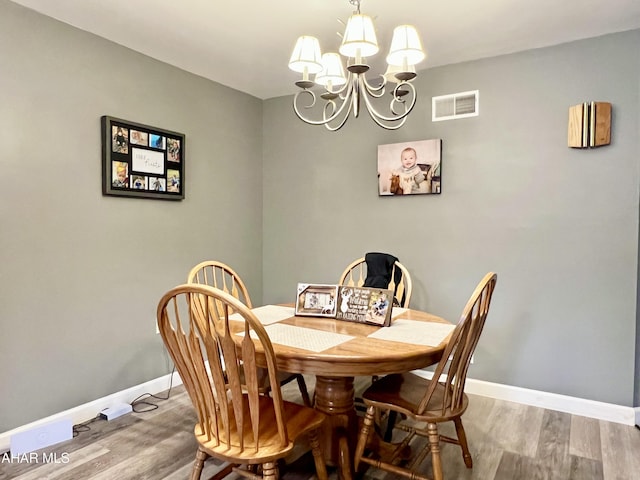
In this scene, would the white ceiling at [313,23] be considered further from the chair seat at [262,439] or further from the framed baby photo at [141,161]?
the chair seat at [262,439]

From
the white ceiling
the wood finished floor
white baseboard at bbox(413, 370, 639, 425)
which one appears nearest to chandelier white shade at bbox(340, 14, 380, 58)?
the white ceiling

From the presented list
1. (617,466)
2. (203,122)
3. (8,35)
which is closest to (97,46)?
(8,35)

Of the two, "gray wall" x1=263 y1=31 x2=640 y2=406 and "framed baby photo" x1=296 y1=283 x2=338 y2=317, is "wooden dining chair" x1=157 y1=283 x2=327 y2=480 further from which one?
"gray wall" x1=263 y1=31 x2=640 y2=406

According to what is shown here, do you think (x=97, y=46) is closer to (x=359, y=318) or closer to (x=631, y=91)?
(x=359, y=318)

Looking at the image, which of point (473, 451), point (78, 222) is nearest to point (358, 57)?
point (78, 222)

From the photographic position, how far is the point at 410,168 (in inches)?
123

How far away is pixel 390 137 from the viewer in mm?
3223

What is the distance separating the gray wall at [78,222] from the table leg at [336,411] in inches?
58.2

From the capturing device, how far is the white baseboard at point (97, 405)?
7.22 feet

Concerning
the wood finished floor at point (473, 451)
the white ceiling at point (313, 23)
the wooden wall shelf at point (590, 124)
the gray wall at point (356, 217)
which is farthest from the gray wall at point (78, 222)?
the wooden wall shelf at point (590, 124)

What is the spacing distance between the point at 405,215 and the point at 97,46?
2264mm

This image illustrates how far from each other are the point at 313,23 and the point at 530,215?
1774 mm

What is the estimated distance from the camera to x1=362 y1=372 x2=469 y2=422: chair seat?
5.48ft

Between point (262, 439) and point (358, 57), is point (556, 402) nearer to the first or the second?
point (262, 439)
